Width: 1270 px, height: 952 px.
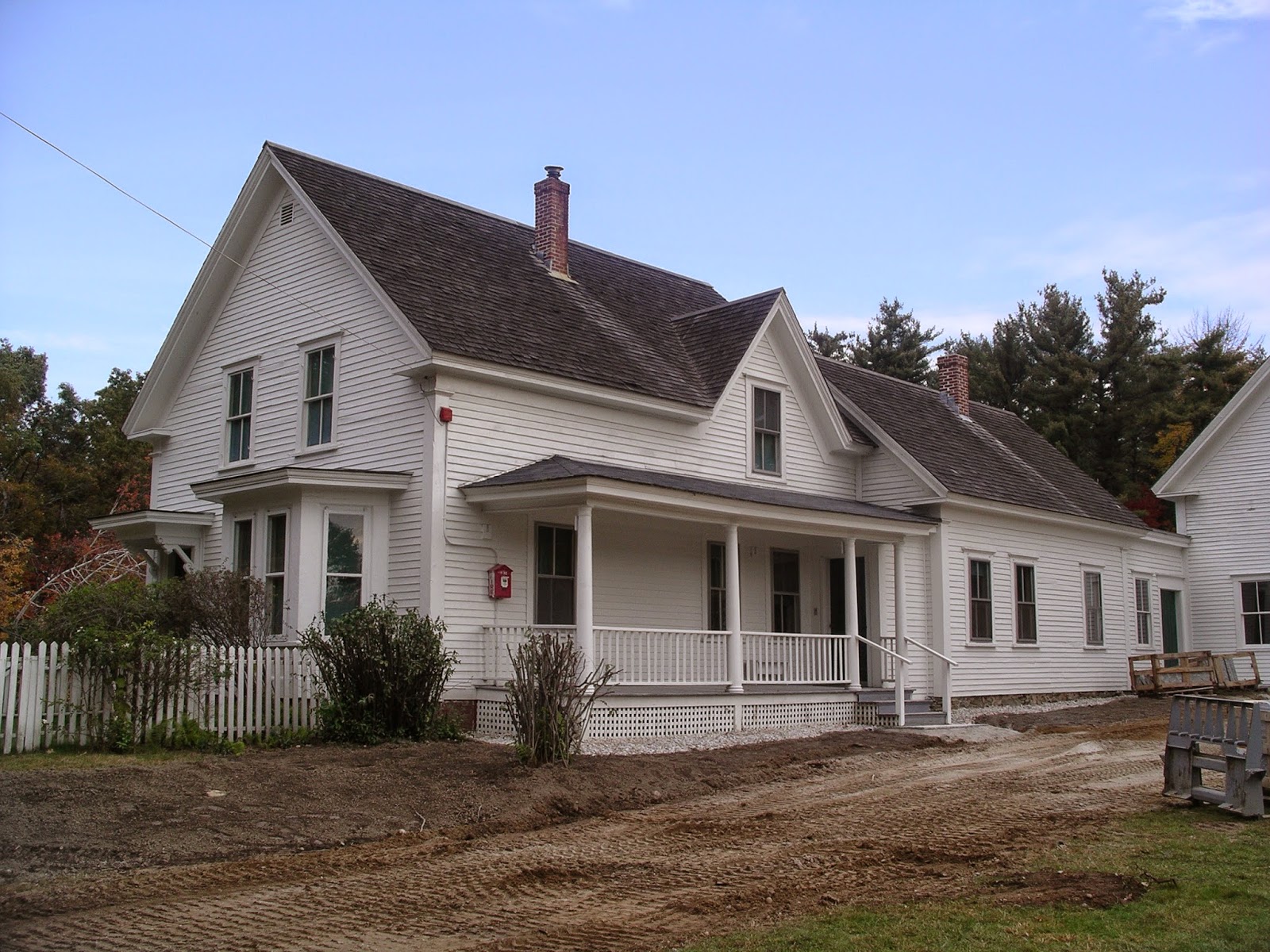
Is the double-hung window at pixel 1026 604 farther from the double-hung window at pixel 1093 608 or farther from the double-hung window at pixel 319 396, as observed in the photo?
the double-hung window at pixel 319 396

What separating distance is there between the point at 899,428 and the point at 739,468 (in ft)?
15.1

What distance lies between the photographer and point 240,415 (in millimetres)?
20250

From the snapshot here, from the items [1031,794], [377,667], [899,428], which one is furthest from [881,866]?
[899,428]

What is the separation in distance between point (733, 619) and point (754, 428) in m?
4.85

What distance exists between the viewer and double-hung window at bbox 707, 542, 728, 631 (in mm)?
20391

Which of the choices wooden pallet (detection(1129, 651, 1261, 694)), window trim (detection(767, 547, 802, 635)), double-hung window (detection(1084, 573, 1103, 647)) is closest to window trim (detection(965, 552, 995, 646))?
window trim (detection(767, 547, 802, 635))

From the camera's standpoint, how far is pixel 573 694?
13.0m

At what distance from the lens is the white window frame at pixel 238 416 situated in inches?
782

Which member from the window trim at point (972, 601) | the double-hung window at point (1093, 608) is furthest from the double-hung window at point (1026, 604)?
the double-hung window at point (1093, 608)

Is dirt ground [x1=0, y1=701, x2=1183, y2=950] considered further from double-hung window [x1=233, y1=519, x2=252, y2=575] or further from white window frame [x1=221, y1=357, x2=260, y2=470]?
white window frame [x1=221, y1=357, x2=260, y2=470]

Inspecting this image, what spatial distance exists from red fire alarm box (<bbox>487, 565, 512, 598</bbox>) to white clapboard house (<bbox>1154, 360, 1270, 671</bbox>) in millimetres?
19595

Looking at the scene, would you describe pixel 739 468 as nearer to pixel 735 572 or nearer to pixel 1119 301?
pixel 735 572

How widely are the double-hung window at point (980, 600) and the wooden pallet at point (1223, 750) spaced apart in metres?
11.4

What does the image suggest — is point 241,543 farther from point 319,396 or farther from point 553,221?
point 553,221
